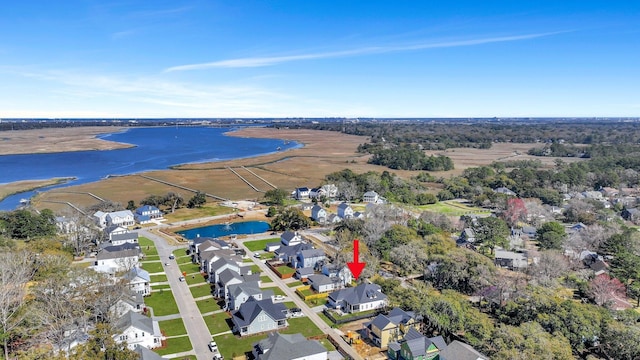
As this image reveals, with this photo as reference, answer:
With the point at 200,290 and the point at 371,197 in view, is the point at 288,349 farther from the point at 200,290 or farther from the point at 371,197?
the point at 371,197

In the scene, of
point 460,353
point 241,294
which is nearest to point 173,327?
point 241,294

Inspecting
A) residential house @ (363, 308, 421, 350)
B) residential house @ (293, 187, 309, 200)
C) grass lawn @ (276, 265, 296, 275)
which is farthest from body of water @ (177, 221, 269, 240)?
residential house @ (363, 308, 421, 350)

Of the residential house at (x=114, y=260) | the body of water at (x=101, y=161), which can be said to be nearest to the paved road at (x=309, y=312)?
the residential house at (x=114, y=260)

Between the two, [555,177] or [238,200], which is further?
[555,177]

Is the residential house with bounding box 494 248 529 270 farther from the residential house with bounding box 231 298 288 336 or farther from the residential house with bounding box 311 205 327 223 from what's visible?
the residential house with bounding box 231 298 288 336

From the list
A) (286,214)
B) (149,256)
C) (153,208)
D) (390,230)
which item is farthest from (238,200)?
(390,230)

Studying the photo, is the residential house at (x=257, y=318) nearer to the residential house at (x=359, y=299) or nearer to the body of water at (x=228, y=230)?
the residential house at (x=359, y=299)

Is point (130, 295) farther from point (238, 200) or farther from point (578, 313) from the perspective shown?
point (238, 200)
